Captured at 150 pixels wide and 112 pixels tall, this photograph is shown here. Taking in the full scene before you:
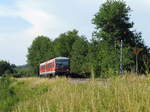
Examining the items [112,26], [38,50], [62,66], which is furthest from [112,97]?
[38,50]

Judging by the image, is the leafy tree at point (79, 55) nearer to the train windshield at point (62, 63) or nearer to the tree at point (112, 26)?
the tree at point (112, 26)

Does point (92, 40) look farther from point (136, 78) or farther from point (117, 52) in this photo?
point (136, 78)

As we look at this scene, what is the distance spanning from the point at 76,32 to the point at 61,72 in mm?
59637

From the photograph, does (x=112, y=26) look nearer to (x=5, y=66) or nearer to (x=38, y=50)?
(x=38, y=50)

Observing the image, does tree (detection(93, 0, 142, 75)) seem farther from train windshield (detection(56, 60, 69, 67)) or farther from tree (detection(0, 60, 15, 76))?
tree (detection(0, 60, 15, 76))

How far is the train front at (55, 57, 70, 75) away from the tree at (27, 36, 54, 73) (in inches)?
2055

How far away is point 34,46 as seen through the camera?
120m

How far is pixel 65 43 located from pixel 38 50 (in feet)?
64.6

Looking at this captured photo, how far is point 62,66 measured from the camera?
44.7 metres

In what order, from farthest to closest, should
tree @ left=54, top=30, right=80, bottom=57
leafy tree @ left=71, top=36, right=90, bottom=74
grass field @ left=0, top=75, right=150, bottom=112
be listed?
tree @ left=54, top=30, right=80, bottom=57
leafy tree @ left=71, top=36, right=90, bottom=74
grass field @ left=0, top=75, right=150, bottom=112

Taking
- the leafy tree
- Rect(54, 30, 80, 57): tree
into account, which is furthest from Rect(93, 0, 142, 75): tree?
Rect(54, 30, 80, 57): tree

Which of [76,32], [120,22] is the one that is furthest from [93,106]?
[76,32]

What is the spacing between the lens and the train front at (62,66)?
144 feet

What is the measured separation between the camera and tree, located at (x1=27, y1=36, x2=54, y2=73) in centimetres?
10600
